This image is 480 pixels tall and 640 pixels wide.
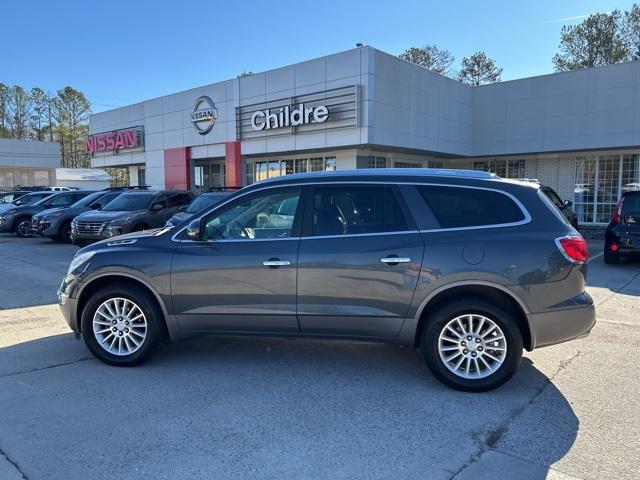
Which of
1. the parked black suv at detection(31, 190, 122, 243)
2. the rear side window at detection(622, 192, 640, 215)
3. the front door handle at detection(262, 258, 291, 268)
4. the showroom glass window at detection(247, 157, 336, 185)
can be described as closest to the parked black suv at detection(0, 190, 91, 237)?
the parked black suv at detection(31, 190, 122, 243)

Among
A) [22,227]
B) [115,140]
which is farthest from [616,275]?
[115,140]

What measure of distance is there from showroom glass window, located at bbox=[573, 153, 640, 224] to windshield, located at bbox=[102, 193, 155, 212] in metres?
16.7

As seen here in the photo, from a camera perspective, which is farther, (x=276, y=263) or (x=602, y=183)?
(x=602, y=183)

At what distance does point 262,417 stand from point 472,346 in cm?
187

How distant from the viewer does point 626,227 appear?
1055 centimetres

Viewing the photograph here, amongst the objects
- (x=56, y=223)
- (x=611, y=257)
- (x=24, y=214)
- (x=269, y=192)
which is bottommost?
(x=611, y=257)

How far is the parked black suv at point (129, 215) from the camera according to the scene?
12.5 metres

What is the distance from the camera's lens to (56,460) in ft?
10.6

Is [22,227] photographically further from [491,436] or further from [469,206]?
[491,436]

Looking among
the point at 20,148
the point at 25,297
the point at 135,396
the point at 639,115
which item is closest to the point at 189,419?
the point at 135,396

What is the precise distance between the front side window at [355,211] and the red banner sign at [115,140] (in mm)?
24816

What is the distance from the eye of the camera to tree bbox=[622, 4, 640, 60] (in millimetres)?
36219

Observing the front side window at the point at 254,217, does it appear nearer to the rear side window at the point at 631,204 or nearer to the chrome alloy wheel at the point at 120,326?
the chrome alloy wheel at the point at 120,326

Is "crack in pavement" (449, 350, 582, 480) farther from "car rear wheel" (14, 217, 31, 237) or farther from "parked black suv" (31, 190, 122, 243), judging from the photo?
"car rear wheel" (14, 217, 31, 237)
